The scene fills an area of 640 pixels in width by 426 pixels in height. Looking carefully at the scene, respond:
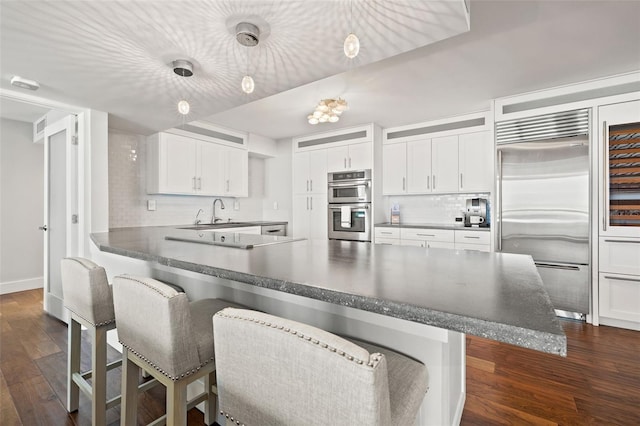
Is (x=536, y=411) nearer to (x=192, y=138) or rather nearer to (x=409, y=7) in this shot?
(x=409, y=7)

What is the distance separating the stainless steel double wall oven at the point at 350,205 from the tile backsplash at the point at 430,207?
20.4 inches

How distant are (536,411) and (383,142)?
3.59 m

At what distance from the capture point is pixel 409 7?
1.29m

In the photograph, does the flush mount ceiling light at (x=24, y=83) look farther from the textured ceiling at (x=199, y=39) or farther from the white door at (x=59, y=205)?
the white door at (x=59, y=205)

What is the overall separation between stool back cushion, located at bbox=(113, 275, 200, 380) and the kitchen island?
0.17 m

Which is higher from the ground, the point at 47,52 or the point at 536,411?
the point at 47,52

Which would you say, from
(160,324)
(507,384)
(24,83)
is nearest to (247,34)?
(160,324)

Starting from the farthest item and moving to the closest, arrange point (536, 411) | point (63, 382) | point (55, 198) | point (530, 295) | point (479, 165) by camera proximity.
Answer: point (479, 165) → point (55, 198) → point (63, 382) → point (536, 411) → point (530, 295)

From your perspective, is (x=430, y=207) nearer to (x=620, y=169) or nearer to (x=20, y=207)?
(x=620, y=169)

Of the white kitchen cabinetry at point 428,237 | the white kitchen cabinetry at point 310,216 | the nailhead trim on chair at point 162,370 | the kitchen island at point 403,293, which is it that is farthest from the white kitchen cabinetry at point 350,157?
the nailhead trim on chair at point 162,370

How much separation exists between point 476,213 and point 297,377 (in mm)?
4053

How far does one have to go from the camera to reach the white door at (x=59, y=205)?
285 cm

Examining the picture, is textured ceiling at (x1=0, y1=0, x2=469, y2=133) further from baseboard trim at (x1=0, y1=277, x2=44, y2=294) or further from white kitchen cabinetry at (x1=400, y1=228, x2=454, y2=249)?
baseboard trim at (x1=0, y1=277, x2=44, y2=294)

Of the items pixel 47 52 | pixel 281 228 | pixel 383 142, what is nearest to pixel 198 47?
pixel 47 52
